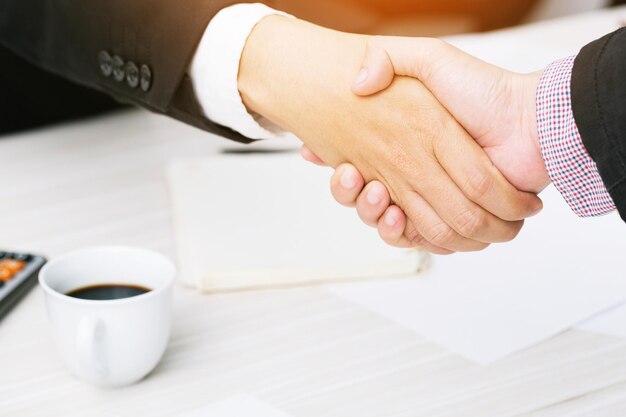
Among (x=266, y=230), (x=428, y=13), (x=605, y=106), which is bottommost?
(x=428, y=13)

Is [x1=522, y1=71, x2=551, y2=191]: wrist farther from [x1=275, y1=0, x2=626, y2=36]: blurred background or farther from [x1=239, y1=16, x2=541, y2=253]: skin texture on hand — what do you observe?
[x1=275, y1=0, x2=626, y2=36]: blurred background

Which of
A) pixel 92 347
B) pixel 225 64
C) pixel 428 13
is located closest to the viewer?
pixel 92 347

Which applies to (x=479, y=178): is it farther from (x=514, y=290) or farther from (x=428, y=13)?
(x=428, y=13)

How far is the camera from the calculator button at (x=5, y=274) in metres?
0.73

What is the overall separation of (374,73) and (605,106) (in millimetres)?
206

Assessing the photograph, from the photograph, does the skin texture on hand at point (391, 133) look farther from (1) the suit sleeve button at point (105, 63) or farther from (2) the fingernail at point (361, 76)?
(1) the suit sleeve button at point (105, 63)

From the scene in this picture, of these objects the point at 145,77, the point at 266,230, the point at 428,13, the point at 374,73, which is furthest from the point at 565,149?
the point at 428,13

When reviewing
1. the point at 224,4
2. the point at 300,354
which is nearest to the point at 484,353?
the point at 300,354

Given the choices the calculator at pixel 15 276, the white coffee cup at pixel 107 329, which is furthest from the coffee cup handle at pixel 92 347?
the calculator at pixel 15 276

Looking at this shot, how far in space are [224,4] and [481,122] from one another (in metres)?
0.27

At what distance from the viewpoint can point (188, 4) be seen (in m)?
0.84

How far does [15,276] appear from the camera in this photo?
0.74m

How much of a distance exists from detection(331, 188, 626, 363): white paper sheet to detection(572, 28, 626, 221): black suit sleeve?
14 centimetres

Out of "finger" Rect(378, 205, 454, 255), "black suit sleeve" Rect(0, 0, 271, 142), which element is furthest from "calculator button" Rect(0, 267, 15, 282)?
"finger" Rect(378, 205, 454, 255)
